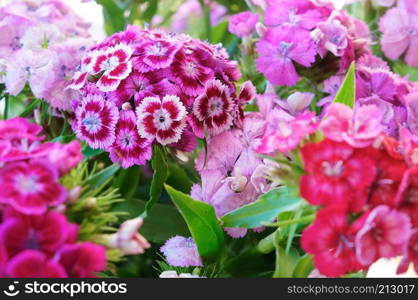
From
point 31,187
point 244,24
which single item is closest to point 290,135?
point 31,187

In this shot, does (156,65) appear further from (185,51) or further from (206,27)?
(206,27)

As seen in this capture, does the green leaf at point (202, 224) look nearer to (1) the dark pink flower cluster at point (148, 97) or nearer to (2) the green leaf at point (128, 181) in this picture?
(1) the dark pink flower cluster at point (148, 97)

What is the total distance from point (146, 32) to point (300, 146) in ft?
1.46

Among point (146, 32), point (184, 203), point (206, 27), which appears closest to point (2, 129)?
point (184, 203)

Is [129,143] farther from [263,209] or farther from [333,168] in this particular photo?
[333,168]

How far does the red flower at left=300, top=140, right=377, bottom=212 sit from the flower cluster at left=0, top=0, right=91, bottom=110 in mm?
527

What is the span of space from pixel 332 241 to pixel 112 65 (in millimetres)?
477

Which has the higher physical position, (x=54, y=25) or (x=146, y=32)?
(x=54, y=25)

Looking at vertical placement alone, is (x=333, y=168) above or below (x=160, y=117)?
below

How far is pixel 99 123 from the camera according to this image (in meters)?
1.01

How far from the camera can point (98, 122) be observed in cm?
101

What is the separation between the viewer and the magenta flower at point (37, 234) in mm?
673

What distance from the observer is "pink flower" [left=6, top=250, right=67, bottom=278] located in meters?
0.66

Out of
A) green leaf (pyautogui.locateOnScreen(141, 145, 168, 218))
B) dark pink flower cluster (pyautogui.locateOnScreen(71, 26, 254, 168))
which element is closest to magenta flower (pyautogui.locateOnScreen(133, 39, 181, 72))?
dark pink flower cluster (pyautogui.locateOnScreen(71, 26, 254, 168))
